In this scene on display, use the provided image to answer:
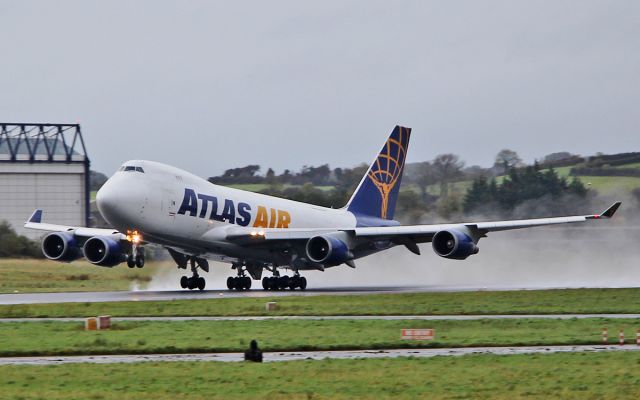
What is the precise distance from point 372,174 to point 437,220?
672 cm

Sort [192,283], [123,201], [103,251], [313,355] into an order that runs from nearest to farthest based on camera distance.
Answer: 1. [313,355]
2. [123,201]
3. [103,251]
4. [192,283]

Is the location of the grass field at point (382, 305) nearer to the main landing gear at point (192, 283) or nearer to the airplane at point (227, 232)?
the airplane at point (227, 232)

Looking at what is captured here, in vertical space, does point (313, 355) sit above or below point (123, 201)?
below

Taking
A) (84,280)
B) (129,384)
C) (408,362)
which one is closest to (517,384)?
(408,362)

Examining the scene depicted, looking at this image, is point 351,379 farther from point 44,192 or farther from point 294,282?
point 44,192

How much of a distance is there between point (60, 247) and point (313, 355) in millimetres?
31782

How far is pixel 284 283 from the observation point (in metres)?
52.9

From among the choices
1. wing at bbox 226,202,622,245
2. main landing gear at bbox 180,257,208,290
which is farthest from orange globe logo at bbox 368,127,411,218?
main landing gear at bbox 180,257,208,290

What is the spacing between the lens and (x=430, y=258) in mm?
61500

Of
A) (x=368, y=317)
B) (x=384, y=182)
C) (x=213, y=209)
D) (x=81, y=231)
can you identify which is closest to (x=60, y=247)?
(x=81, y=231)

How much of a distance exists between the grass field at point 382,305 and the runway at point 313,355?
10815mm

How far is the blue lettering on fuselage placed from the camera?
165 ft

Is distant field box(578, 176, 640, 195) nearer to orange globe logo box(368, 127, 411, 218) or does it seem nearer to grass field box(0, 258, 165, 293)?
orange globe logo box(368, 127, 411, 218)

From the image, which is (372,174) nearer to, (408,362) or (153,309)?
(153,309)
